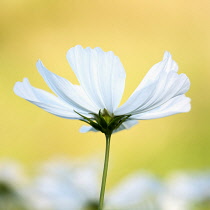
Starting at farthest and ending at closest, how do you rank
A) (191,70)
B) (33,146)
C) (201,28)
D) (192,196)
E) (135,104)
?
(201,28) < (191,70) < (33,146) < (192,196) < (135,104)

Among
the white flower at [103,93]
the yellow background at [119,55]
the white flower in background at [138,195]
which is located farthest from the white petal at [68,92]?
the yellow background at [119,55]

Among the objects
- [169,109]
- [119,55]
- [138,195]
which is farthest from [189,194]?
[119,55]

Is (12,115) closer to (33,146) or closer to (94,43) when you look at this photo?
(33,146)

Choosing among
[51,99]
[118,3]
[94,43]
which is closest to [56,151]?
[94,43]

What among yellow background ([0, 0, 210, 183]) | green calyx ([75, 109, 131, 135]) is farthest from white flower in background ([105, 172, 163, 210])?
yellow background ([0, 0, 210, 183])

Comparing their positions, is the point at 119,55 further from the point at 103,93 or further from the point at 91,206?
the point at 103,93

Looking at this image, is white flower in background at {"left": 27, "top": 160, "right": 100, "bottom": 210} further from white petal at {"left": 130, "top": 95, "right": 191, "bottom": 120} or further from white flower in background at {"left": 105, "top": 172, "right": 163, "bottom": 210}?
white petal at {"left": 130, "top": 95, "right": 191, "bottom": 120}
